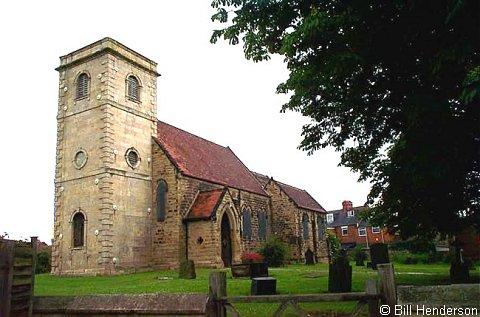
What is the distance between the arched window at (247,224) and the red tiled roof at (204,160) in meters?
2.01

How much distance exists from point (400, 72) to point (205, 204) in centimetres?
1900

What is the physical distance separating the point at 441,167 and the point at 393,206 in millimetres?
4871

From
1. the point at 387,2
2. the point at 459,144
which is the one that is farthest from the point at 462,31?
the point at 459,144

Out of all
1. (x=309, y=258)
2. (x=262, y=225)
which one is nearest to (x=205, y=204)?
(x=262, y=225)

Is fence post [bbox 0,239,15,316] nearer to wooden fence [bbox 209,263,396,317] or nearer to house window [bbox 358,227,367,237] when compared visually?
wooden fence [bbox 209,263,396,317]

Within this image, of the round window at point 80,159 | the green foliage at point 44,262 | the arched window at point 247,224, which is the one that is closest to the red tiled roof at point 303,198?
the arched window at point 247,224

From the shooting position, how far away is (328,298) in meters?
5.77

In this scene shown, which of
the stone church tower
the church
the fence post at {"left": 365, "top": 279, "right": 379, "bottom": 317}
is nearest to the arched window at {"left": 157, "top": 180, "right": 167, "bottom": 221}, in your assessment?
the church

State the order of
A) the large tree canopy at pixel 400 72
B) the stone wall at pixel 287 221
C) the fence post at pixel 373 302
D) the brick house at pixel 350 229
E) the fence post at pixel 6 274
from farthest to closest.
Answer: the brick house at pixel 350 229 → the stone wall at pixel 287 221 → the large tree canopy at pixel 400 72 → the fence post at pixel 6 274 → the fence post at pixel 373 302

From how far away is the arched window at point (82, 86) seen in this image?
26.7 metres

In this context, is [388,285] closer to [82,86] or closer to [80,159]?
[80,159]

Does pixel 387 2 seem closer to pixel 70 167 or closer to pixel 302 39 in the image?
pixel 302 39

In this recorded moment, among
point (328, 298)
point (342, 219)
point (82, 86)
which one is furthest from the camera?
point (342, 219)

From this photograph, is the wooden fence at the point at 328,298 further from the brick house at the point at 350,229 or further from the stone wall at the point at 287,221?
the brick house at the point at 350,229
